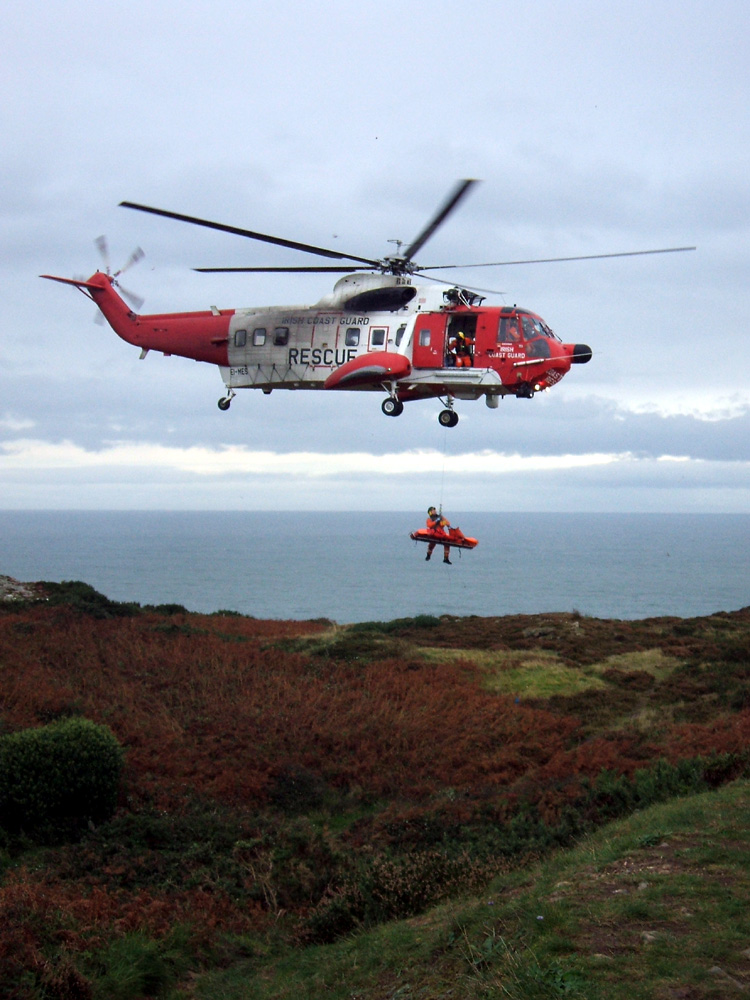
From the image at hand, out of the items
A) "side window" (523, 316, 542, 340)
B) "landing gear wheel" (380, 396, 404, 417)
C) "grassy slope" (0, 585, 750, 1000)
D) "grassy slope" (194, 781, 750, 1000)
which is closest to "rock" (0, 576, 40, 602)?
"grassy slope" (0, 585, 750, 1000)

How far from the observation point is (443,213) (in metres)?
13.4

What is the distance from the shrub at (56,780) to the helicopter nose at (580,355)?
11484 millimetres

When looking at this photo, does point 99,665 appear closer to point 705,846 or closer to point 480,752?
point 480,752

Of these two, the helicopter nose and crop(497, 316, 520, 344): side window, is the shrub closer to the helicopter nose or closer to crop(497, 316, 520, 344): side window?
crop(497, 316, 520, 344): side window

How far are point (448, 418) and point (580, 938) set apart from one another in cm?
1219

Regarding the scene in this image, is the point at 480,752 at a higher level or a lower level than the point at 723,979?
lower

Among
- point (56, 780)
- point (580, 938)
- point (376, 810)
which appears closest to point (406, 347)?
point (376, 810)

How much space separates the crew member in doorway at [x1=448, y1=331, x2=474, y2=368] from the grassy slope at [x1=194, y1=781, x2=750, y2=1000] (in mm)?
9802

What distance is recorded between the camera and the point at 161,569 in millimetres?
117750

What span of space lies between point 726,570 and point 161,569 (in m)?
76.7

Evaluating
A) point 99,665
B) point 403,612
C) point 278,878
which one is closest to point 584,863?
point 278,878

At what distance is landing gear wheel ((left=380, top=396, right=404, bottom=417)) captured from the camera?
1733 centimetres

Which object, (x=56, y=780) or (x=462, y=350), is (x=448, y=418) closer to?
(x=462, y=350)

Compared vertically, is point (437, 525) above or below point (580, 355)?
below
